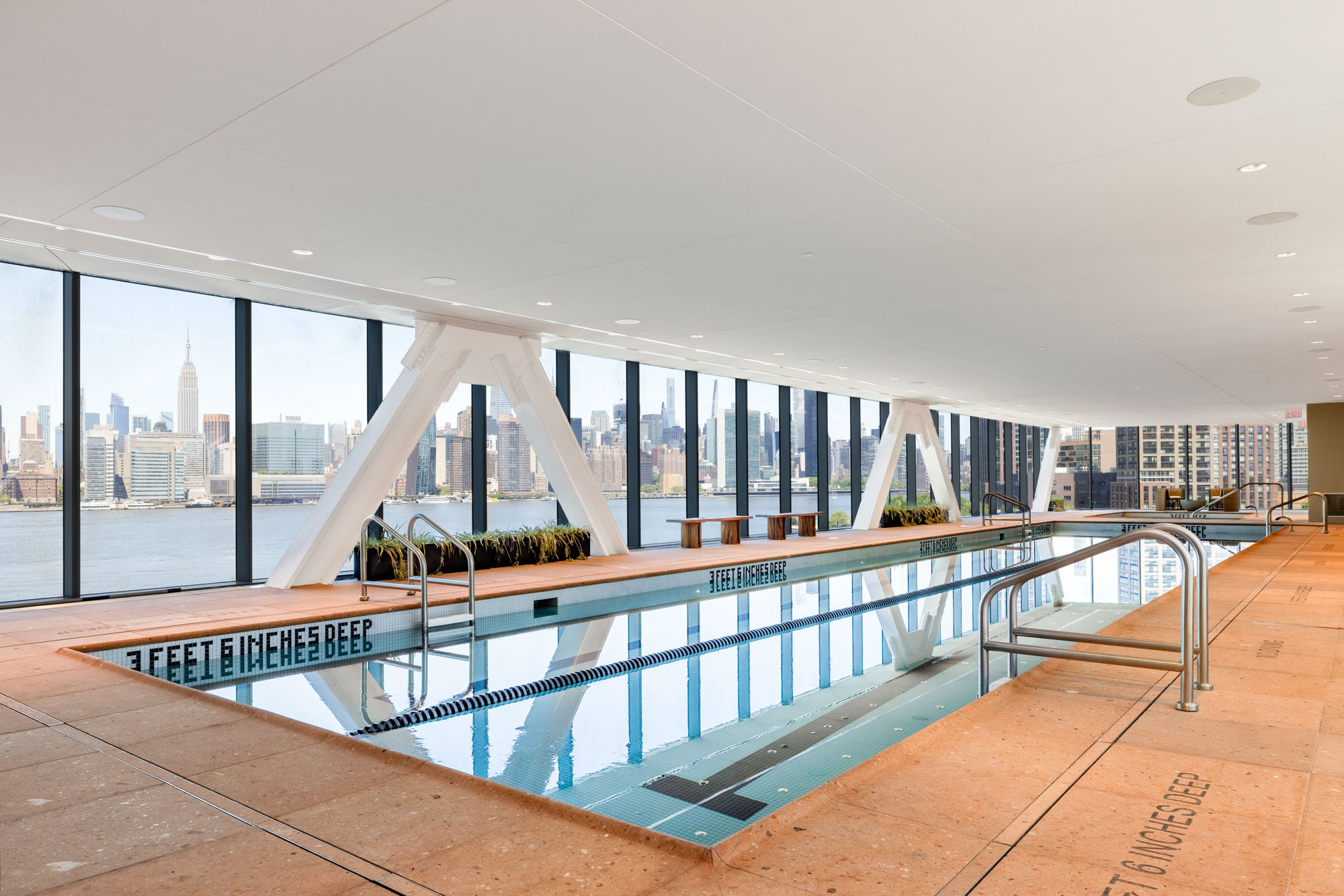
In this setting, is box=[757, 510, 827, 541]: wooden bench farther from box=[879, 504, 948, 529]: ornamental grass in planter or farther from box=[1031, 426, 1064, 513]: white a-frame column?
box=[1031, 426, 1064, 513]: white a-frame column

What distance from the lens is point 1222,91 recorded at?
3.27 meters

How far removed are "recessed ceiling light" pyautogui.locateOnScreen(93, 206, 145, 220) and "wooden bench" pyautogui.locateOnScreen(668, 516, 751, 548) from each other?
7.28 m

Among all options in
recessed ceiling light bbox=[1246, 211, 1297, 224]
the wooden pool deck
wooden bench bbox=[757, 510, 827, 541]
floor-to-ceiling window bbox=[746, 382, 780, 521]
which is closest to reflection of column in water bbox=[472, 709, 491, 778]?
the wooden pool deck

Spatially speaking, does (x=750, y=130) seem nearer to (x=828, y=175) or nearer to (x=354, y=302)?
(x=828, y=175)

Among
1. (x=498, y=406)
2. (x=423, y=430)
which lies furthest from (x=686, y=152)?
(x=498, y=406)

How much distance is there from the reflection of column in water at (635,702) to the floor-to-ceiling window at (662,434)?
548 centimetres

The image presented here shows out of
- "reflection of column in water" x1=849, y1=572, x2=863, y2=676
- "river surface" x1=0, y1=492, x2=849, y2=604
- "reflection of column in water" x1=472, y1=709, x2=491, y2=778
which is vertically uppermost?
"reflection of column in water" x1=472, y1=709, x2=491, y2=778

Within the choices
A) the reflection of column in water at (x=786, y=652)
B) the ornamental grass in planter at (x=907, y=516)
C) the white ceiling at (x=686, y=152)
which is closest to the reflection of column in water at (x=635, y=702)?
the reflection of column in water at (x=786, y=652)

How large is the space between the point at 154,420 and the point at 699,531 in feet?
26.7

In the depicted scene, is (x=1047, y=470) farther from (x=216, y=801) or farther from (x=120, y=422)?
(x=216, y=801)

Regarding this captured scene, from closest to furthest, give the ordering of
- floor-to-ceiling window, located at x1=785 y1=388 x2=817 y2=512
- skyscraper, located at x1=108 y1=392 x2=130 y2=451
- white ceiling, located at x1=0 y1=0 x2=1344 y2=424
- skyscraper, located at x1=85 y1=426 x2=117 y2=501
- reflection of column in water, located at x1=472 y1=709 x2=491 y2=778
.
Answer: white ceiling, located at x1=0 y1=0 x2=1344 y2=424 → reflection of column in water, located at x1=472 y1=709 x2=491 y2=778 → skyscraper, located at x1=85 y1=426 x2=117 y2=501 → skyscraper, located at x1=108 y1=392 x2=130 y2=451 → floor-to-ceiling window, located at x1=785 y1=388 x2=817 y2=512

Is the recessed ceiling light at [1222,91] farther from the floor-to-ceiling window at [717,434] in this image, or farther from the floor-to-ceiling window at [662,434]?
the floor-to-ceiling window at [717,434]

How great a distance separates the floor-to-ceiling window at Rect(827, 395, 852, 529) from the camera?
16406mm

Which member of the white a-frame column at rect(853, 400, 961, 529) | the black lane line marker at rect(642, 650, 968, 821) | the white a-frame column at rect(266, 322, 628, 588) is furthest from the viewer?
the white a-frame column at rect(853, 400, 961, 529)
